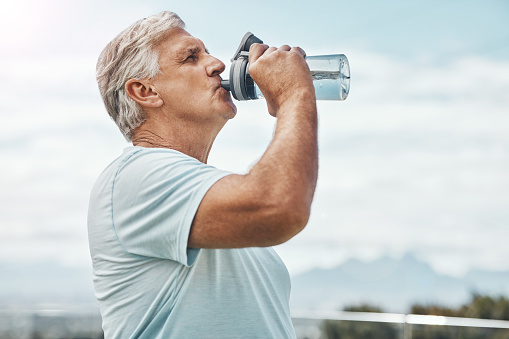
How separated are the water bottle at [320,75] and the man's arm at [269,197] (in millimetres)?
278

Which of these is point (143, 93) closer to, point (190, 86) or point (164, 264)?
point (190, 86)

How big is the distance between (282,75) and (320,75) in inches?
12.6

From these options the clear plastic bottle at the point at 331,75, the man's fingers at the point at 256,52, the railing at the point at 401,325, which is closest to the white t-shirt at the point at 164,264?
the man's fingers at the point at 256,52

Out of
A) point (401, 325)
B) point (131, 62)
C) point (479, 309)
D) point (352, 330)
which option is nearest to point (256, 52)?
point (131, 62)

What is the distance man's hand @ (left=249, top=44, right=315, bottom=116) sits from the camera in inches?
37.6

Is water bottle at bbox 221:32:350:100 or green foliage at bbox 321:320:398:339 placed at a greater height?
water bottle at bbox 221:32:350:100

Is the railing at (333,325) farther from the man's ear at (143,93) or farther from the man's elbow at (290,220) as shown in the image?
the man's elbow at (290,220)

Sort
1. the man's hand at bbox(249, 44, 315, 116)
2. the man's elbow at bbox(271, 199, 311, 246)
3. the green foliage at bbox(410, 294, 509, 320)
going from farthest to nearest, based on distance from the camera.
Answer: the green foliage at bbox(410, 294, 509, 320)
the man's hand at bbox(249, 44, 315, 116)
the man's elbow at bbox(271, 199, 311, 246)

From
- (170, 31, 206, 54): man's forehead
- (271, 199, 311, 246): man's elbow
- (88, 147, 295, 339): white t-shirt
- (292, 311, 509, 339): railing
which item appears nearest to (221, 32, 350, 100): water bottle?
(170, 31, 206, 54): man's forehead

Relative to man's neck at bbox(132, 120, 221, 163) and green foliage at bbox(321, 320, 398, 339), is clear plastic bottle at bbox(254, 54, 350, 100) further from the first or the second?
green foliage at bbox(321, 320, 398, 339)

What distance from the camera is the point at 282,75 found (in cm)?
98

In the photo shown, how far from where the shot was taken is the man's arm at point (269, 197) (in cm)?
81

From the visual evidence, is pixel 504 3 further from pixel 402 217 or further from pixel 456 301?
pixel 402 217

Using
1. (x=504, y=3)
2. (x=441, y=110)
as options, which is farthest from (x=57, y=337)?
(x=441, y=110)
